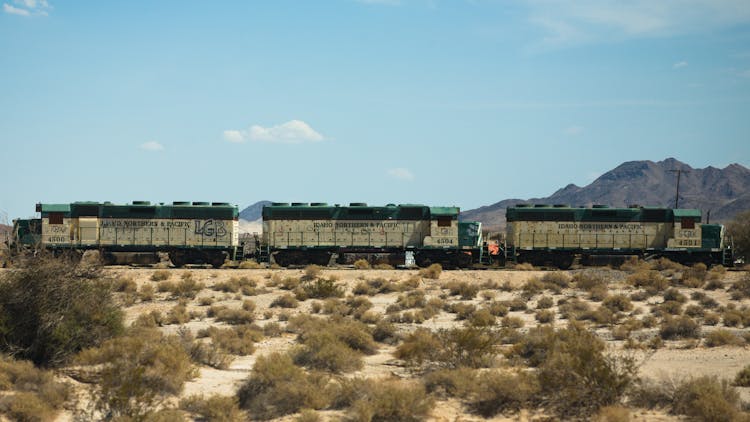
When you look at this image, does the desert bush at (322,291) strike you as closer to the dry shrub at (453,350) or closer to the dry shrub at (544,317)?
the dry shrub at (544,317)

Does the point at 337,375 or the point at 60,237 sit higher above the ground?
the point at 60,237

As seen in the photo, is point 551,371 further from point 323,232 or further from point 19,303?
point 323,232

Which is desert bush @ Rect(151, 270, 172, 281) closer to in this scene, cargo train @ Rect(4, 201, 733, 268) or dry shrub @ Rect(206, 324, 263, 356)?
cargo train @ Rect(4, 201, 733, 268)

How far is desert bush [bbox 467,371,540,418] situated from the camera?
12586 millimetres

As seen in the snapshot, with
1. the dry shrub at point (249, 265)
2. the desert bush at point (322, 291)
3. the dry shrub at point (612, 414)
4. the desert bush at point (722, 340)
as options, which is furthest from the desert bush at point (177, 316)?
the desert bush at point (722, 340)

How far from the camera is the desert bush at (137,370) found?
11641mm

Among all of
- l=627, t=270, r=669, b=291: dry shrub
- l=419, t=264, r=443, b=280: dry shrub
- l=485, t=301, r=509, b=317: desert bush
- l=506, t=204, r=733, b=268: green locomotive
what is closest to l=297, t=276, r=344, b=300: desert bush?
l=485, t=301, r=509, b=317: desert bush

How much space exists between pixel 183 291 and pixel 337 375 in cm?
1431

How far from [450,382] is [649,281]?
18868mm

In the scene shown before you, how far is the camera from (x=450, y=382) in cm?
1362

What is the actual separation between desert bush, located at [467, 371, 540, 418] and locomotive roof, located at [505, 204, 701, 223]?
93.5ft

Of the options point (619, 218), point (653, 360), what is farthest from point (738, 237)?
point (653, 360)

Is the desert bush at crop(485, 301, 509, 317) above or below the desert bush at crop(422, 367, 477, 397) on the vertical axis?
above

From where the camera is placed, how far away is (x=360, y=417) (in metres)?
11.6
